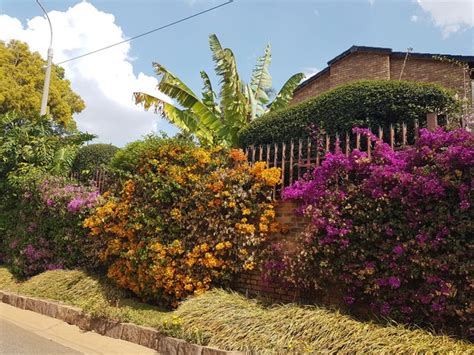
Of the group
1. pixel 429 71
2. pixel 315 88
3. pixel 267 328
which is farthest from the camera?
pixel 315 88

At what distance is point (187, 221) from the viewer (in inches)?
248

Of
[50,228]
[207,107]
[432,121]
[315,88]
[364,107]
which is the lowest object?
[50,228]

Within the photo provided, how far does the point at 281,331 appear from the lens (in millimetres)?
4547

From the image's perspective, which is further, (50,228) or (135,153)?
(50,228)

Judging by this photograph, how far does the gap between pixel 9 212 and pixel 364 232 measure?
9.06 metres

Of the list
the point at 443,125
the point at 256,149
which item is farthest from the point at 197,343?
the point at 443,125

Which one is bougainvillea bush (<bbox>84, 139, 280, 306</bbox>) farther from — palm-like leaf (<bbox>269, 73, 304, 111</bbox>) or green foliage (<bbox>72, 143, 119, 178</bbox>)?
palm-like leaf (<bbox>269, 73, 304, 111</bbox>)

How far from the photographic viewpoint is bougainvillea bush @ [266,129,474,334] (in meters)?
4.00

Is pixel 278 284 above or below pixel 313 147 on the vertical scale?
below

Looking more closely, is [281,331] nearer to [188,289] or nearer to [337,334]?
[337,334]

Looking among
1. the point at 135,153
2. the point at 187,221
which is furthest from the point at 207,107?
the point at 187,221

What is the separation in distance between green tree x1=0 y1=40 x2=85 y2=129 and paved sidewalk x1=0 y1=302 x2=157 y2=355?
12849 mm

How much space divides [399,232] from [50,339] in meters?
4.90

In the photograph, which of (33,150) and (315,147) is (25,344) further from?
(33,150)
